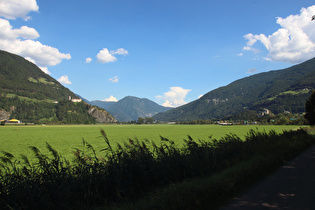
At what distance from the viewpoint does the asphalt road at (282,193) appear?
5.31m

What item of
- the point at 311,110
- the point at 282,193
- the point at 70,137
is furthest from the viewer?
the point at 311,110

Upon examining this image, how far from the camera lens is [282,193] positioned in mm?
6250

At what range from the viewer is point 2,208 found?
5.01 metres

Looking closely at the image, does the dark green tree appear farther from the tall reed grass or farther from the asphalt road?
the tall reed grass

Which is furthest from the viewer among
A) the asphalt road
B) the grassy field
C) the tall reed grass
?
the grassy field

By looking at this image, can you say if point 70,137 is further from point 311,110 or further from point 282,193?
point 311,110

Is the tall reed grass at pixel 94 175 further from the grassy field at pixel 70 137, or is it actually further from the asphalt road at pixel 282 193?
the asphalt road at pixel 282 193

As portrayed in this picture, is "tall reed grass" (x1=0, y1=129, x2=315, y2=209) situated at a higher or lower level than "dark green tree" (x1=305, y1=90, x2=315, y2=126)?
lower

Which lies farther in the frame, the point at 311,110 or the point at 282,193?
the point at 311,110

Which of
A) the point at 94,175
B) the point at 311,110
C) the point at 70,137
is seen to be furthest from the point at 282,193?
the point at 311,110

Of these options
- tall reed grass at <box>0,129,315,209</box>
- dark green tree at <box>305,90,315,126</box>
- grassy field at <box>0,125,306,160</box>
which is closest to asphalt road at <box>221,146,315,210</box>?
tall reed grass at <box>0,129,315,209</box>

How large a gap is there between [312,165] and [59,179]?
10.8 meters

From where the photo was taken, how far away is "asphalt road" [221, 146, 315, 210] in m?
5.31

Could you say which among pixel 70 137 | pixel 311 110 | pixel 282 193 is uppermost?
pixel 311 110
